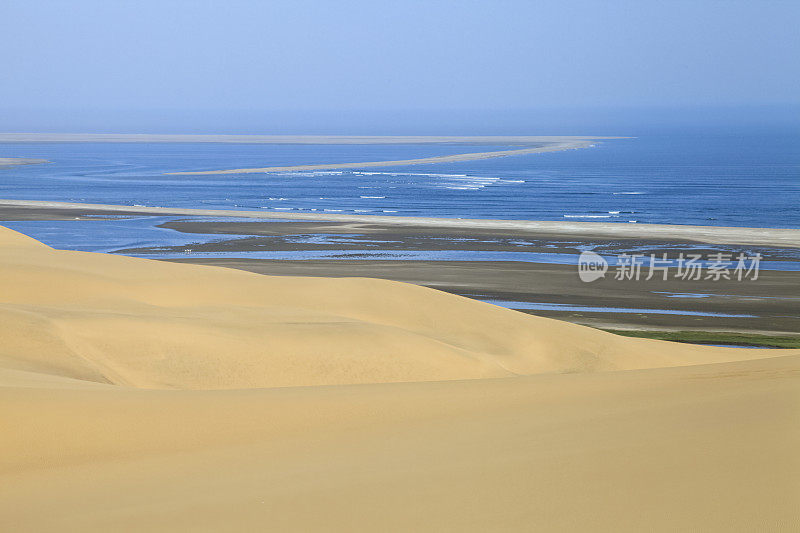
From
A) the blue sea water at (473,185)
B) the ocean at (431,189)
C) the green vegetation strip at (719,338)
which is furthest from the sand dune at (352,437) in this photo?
the blue sea water at (473,185)

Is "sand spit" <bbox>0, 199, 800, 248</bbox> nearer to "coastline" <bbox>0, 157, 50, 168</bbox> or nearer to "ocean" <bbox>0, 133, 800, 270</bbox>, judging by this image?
"ocean" <bbox>0, 133, 800, 270</bbox>

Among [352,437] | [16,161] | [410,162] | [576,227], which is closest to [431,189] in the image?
[576,227]

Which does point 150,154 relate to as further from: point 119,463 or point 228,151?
point 119,463

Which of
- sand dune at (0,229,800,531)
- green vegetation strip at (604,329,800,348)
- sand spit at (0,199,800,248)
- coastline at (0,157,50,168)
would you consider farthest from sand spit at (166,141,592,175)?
sand dune at (0,229,800,531)

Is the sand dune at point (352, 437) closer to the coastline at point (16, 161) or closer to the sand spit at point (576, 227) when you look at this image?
the sand spit at point (576, 227)

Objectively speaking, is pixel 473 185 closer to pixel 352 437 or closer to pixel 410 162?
pixel 410 162
